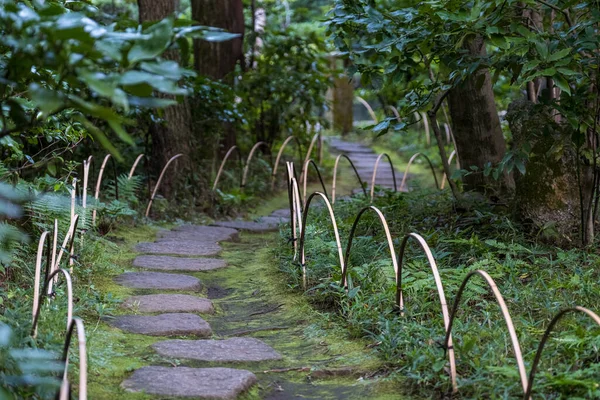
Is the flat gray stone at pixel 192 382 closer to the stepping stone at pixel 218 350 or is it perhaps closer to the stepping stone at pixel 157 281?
the stepping stone at pixel 218 350

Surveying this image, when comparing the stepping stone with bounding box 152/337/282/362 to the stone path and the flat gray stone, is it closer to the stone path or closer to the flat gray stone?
the stone path

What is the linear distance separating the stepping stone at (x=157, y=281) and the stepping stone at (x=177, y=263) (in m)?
0.21

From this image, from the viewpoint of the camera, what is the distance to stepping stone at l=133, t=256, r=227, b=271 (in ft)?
15.5

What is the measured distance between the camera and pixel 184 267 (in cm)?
479

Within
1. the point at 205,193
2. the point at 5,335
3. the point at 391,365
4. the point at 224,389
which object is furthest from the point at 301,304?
the point at 205,193

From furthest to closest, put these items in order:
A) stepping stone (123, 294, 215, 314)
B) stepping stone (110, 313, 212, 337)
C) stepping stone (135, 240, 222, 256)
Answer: stepping stone (135, 240, 222, 256)
stepping stone (123, 294, 215, 314)
stepping stone (110, 313, 212, 337)

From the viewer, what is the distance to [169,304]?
390 centimetres

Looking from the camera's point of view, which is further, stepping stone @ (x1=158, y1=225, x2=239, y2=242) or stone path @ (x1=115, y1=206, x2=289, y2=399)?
stepping stone @ (x1=158, y1=225, x2=239, y2=242)

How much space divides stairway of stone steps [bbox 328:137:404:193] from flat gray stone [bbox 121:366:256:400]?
18.3ft

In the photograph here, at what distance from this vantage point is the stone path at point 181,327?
9.16ft

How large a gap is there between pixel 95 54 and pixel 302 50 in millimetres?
7484

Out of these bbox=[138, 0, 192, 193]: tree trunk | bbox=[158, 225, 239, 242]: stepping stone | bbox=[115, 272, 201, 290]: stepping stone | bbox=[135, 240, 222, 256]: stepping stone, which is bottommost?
bbox=[158, 225, 239, 242]: stepping stone

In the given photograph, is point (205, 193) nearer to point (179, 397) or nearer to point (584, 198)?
point (584, 198)

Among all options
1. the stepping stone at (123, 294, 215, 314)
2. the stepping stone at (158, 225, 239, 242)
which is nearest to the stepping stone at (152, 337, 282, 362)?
the stepping stone at (123, 294, 215, 314)
